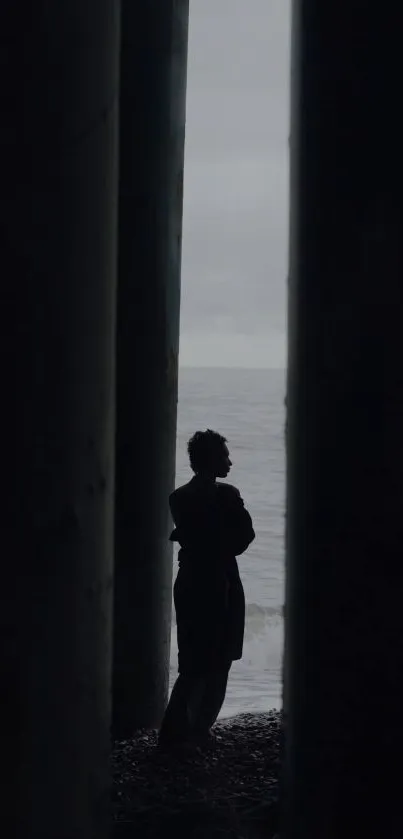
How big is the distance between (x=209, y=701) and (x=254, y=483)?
25240 mm

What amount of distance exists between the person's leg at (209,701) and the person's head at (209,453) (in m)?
1.18

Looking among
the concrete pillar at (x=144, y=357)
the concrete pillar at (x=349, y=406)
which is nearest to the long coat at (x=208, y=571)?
the concrete pillar at (x=144, y=357)

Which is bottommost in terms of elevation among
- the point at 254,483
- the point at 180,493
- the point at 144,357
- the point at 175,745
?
the point at 254,483

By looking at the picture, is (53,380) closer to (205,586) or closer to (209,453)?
(209,453)

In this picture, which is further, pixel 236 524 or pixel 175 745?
pixel 175 745

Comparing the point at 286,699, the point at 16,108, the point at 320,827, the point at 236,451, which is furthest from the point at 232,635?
the point at 236,451

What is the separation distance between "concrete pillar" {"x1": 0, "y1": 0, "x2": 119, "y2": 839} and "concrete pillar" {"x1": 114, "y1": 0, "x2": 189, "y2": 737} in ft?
11.0

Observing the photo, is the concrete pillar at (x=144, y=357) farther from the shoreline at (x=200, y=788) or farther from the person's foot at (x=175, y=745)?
the person's foot at (x=175, y=745)

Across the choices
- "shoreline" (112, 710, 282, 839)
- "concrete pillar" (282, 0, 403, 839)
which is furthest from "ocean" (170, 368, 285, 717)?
"concrete pillar" (282, 0, 403, 839)

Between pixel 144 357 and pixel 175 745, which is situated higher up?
pixel 144 357

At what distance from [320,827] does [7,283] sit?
1.89 m

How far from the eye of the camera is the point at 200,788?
17.2 feet

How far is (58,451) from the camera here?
2863 millimetres

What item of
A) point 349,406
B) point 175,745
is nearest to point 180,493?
point 175,745
